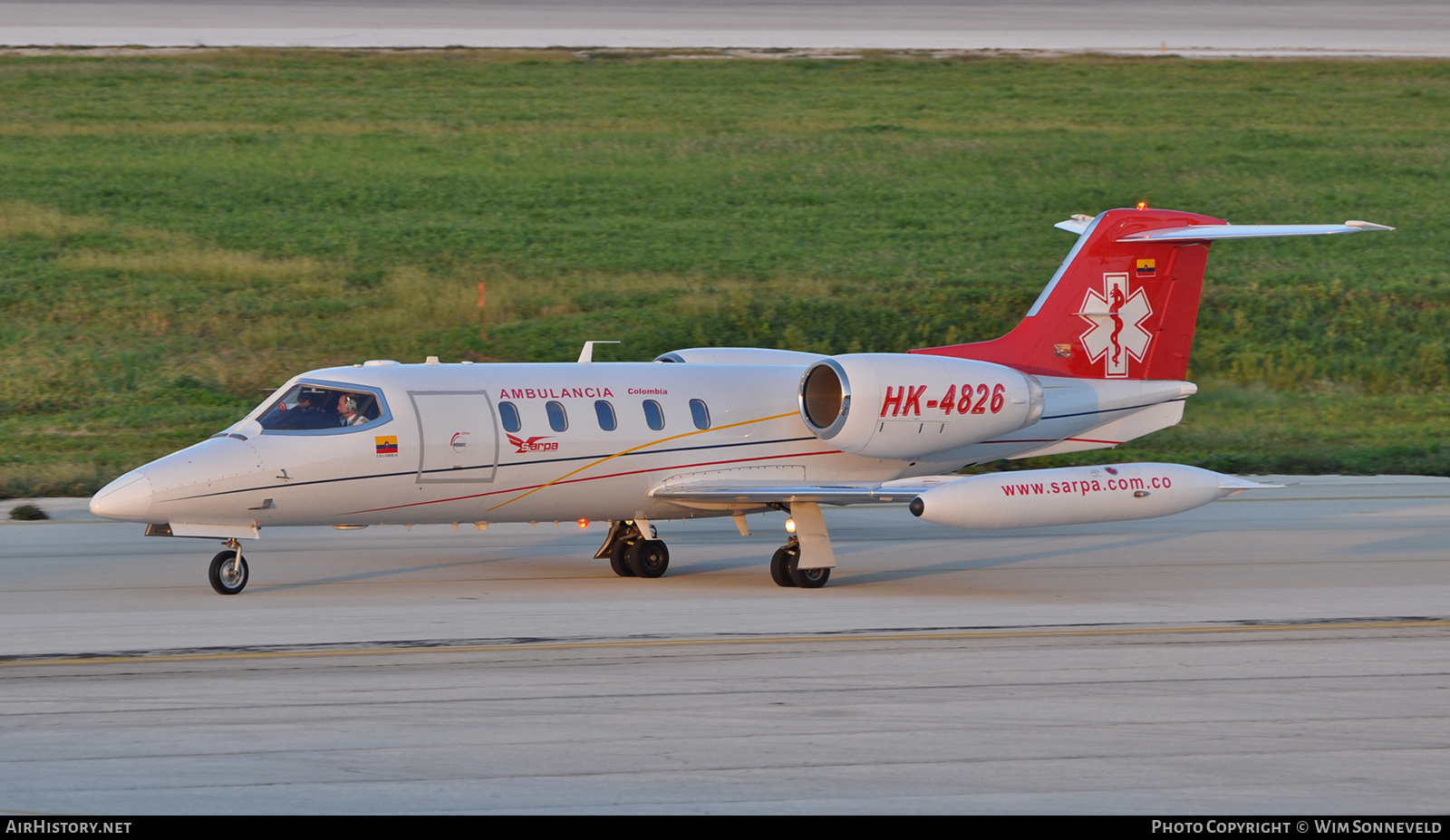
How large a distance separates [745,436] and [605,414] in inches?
67.8

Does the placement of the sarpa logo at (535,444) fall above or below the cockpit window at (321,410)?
below

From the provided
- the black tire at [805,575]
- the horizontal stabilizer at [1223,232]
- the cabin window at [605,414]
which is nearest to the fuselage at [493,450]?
the cabin window at [605,414]

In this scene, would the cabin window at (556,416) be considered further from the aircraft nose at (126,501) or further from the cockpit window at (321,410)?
the aircraft nose at (126,501)

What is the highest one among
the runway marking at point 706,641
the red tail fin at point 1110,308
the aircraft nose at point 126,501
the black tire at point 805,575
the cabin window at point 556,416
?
the red tail fin at point 1110,308

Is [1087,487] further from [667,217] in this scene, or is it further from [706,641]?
[667,217]

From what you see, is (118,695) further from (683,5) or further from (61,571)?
(683,5)

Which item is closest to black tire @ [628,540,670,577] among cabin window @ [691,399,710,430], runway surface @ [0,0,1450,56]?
cabin window @ [691,399,710,430]

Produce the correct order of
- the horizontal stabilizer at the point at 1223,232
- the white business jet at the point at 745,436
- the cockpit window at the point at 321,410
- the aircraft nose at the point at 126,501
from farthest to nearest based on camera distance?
1. the horizontal stabilizer at the point at 1223,232
2. the cockpit window at the point at 321,410
3. the white business jet at the point at 745,436
4. the aircraft nose at the point at 126,501

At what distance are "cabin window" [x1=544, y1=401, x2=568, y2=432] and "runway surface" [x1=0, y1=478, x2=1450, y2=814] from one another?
1.75 meters

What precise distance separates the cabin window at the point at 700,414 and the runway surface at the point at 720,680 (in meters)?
1.76

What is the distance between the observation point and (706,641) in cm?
1441

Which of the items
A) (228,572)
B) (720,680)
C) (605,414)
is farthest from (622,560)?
(720,680)

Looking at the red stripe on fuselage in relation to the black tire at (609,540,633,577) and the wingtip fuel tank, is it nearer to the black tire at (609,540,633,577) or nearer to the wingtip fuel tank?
the black tire at (609,540,633,577)

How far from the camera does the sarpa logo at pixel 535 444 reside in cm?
1783
